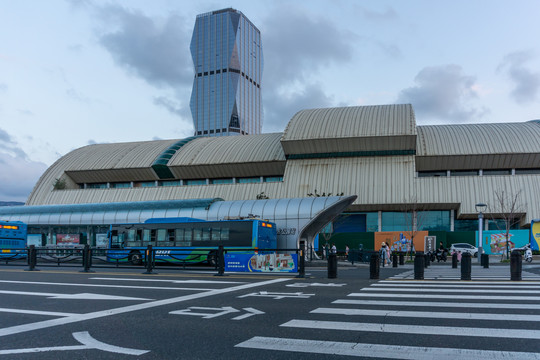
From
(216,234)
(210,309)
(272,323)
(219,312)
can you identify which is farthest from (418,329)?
(216,234)

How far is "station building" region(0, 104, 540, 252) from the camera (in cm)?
4747

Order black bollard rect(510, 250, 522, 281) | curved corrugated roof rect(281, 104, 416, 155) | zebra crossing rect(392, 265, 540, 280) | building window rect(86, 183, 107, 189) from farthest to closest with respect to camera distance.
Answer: building window rect(86, 183, 107, 189) → curved corrugated roof rect(281, 104, 416, 155) → zebra crossing rect(392, 265, 540, 280) → black bollard rect(510, 250, 522, 281)

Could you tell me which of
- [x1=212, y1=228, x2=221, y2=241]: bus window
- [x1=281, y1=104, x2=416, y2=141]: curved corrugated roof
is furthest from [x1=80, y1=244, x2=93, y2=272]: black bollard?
[x1=281, y1=104, x2=416, y2=141]: curved corrugated roof

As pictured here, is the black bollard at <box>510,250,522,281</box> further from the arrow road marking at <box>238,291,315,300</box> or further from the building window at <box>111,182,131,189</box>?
the building window at <box>111,182,131,189</box>

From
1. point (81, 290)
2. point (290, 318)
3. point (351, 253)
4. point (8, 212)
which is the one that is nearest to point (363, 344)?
point (290, 318)

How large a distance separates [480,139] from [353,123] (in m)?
14.1

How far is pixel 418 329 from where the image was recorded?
7.05 metres

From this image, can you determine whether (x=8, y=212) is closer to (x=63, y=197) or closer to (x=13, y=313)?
(x=63, y=197)

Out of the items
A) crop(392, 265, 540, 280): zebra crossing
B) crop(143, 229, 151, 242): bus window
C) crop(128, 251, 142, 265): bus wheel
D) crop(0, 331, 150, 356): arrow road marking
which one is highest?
crop(143, 229, 151, 242): bus window

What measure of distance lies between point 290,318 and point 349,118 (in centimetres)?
4899

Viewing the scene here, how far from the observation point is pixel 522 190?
154 feet

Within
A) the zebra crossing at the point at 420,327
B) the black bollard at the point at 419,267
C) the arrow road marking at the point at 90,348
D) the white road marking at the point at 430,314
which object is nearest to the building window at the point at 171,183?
the black bollard at the point at 419,267

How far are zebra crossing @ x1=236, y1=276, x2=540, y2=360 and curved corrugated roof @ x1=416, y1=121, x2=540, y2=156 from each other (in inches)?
1653

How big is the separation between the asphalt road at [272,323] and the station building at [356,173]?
27907mm
